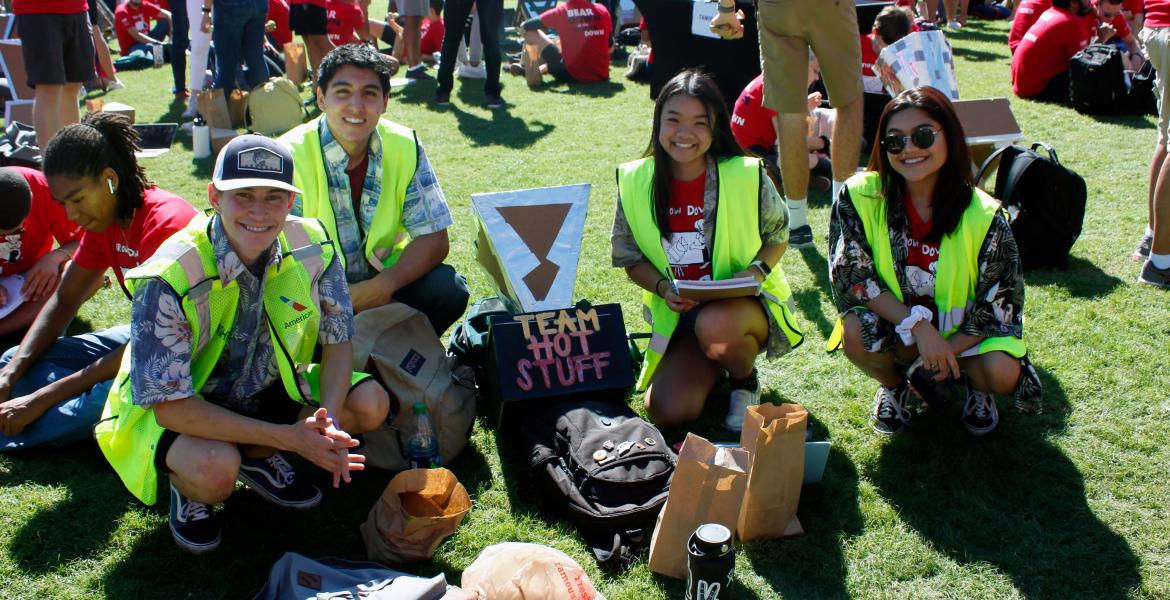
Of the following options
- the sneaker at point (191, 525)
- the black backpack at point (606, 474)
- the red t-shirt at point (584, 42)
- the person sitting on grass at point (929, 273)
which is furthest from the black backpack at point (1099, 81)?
the sneaker at point (191, 525)

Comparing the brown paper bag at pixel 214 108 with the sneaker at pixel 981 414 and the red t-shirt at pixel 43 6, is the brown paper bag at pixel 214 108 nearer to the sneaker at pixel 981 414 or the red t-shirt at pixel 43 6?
the red t-shirt at pixel 43 6

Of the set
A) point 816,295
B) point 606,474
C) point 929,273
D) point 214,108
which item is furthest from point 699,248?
point 214,108

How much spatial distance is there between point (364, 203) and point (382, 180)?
0.12 metres

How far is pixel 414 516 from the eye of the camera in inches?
124

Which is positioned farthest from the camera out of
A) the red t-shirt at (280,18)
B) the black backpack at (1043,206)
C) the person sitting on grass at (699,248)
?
the red t-shirt at (280,18)

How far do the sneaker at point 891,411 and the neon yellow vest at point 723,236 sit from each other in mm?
410

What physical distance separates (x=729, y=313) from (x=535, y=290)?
92 cm

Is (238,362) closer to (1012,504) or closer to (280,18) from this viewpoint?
(1012,504)

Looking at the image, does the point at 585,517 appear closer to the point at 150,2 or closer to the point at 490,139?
the point at 490,139

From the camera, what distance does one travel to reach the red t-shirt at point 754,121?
6.85m

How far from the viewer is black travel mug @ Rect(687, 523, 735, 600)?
8.93ft

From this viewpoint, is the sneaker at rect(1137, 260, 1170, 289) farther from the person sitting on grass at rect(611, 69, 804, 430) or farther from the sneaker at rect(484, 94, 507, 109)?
the sneaker at rect(484, 94, 507, 109)

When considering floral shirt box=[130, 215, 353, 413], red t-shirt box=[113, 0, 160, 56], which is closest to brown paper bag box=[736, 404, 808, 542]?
floral shirt box=[130, 215, 353, 413]

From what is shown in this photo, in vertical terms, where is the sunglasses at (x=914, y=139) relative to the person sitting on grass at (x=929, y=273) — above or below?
above
